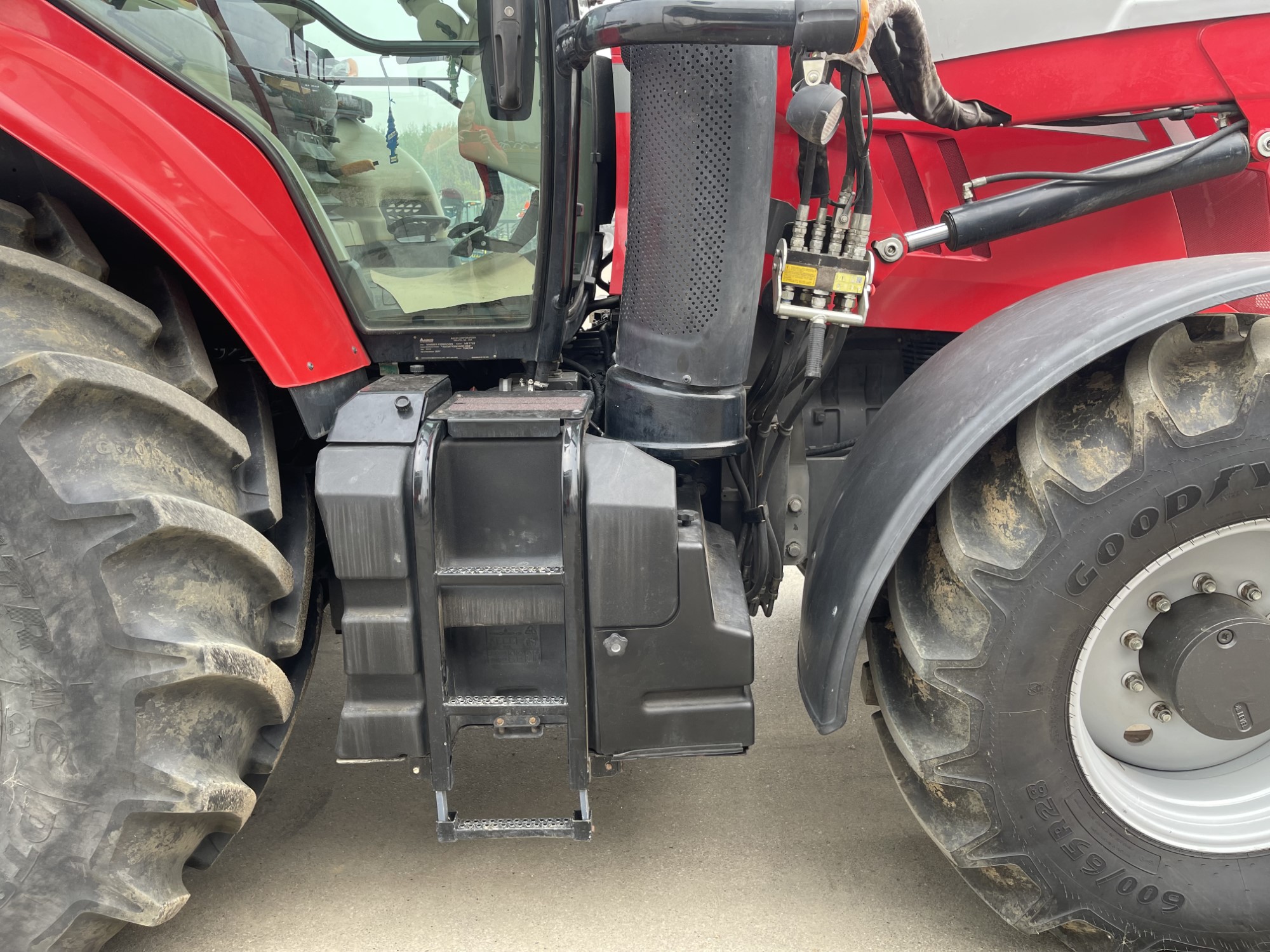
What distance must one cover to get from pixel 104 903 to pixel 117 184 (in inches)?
44.6

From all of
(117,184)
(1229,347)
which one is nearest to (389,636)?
(117,184)

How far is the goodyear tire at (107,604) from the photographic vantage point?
1.26 metres

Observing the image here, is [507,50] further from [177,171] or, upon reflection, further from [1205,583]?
[1205,583]

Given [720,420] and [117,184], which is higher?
[117,184]

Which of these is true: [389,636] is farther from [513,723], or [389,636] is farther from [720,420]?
[720,420]

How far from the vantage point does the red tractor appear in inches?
52.0

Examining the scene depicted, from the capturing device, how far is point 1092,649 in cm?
150

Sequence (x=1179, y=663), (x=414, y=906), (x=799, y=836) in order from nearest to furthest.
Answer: (x=1179, y=663) < (x=414, y=906) < (x=799, y=836)

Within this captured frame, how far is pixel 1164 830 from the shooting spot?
1470mm

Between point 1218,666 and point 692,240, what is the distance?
1.12 metres

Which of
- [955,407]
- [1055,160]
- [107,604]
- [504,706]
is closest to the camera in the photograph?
[107,604]

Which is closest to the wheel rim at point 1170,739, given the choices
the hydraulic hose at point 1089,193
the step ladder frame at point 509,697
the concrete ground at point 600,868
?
the concrete ground at point 600,868

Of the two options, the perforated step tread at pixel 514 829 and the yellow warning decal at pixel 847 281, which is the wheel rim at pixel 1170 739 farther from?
the perforated step tread at pixel 514 829

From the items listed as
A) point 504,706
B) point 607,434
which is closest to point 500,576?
point 504,706
